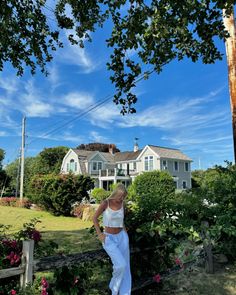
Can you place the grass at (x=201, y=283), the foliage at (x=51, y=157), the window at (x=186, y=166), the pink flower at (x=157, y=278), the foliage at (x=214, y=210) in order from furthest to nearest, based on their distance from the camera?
the foliage at (x=51, y=157)
the window at (x=186, y=166)
the foliage at (x=214, y=210)
the grass at (x=201, y=283)
the pink flower at (x=157, y=278)

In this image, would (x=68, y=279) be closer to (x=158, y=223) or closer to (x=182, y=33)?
(x=158, y=223)

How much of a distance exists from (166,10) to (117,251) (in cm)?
345

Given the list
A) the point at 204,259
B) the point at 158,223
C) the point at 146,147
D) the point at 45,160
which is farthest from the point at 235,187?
the point at 45,160

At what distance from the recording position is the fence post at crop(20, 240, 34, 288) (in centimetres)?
342

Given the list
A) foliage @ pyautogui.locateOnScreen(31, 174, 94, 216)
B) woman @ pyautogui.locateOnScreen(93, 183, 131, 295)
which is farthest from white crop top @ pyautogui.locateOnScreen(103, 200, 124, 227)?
foliage @ pyautogui.locateOnScreen(31, 174, 94, 216)

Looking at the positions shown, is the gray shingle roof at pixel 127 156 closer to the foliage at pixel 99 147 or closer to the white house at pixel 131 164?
the white house at pixel 131 164

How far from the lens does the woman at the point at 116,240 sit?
404 cm

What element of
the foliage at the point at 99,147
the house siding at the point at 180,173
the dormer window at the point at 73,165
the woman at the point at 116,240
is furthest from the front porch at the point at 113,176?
the woman at the point at 116,240

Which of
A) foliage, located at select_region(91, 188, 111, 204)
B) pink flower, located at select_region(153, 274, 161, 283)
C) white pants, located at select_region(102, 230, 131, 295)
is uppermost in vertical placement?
foliage, located at select_region(91, 188, 111, 204)

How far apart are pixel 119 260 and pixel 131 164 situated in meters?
46.0

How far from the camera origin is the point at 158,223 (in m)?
5.18

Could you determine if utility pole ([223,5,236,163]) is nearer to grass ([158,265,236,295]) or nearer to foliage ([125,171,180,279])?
grass ([158,265,236,295])

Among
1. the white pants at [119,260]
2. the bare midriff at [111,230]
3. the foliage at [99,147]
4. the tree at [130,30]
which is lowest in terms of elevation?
the white pants at [119,260]

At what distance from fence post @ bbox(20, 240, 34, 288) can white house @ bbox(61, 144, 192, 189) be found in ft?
139
